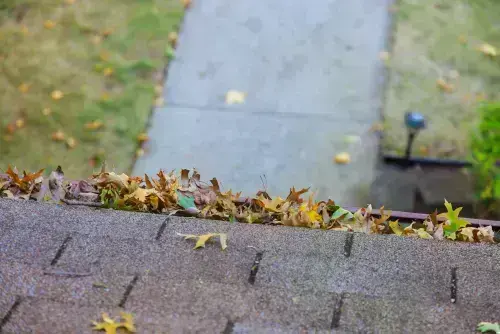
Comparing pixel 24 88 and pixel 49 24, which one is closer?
pixel 24 88

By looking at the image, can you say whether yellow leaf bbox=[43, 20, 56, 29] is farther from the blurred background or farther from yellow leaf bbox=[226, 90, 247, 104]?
yellow leaf bbox=[226, 90, 247, 104]

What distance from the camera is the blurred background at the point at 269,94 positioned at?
4.88 meters

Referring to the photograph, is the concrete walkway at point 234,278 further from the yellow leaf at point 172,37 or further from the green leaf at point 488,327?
the yellow leaf at point 172,37

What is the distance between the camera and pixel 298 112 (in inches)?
213

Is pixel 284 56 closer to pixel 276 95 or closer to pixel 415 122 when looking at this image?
pixel 276 95

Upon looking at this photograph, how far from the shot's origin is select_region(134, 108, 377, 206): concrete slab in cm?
483

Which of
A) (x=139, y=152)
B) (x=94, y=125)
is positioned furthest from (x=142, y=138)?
(x=94, y=125)

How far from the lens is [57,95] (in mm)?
5777

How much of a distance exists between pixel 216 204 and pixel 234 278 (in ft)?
1.50

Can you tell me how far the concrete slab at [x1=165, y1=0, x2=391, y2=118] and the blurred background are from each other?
0.06 ft

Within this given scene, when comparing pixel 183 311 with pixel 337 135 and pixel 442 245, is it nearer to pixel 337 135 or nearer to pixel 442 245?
pixel 442 245

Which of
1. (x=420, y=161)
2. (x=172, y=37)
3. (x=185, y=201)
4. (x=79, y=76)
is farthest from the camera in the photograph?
(x=172, y=37)

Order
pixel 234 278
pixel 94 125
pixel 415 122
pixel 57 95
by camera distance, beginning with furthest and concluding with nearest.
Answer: pixel 57 95 → pixel 94 125 → pixel 415 122 → pixel 234 278

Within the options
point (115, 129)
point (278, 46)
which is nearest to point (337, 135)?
point (278, 46)
